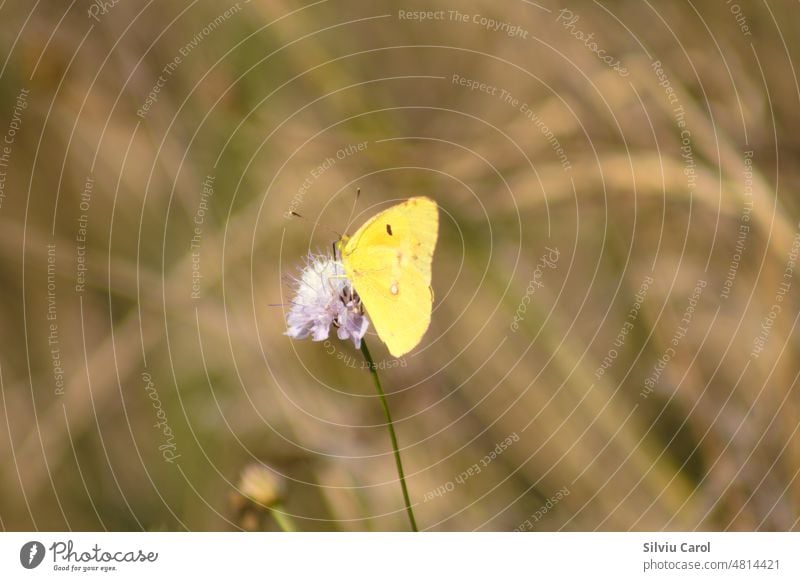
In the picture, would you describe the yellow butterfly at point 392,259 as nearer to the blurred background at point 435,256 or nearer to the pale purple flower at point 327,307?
the pale purple flower at point 327,307

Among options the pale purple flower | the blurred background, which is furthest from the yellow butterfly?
the blurred background

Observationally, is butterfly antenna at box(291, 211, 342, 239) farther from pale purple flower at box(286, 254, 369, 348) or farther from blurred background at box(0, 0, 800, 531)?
pale purple flower at box(286, 254, 369, 348)

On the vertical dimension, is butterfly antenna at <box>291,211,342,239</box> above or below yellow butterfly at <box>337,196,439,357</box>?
above

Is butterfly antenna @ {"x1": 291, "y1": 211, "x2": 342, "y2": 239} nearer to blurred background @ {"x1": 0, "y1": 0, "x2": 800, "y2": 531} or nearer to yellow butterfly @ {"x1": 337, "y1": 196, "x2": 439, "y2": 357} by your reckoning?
blurred background @ {"x1": 0, "y1": 0, "x2": 800, "y2": 531}

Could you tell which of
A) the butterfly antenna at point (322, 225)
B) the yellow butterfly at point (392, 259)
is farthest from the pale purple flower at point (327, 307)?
the butterfly antenna at point (322, 225)

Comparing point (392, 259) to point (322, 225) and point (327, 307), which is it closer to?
point (327, 307)

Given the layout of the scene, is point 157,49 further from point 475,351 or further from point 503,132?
point 475,351

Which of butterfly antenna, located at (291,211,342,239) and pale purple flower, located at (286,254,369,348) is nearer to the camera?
pale purple flower, located at (286,254,369,348)
